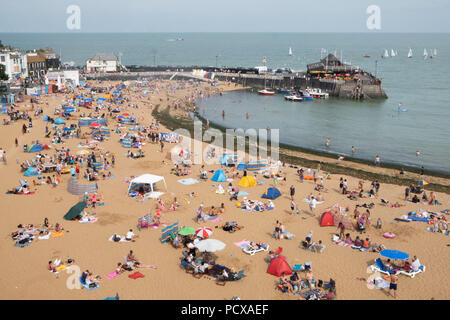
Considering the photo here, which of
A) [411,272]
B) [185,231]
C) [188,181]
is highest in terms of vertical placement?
[188,181]

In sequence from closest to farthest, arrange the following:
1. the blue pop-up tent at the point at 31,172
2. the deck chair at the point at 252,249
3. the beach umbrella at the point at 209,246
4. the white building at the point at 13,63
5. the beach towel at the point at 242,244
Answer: the beach umbrella at the point at 209,246 → the deck chair at the point at 252,249 → the beach towel at the point at 242,244 → the blue pop-up tent at the point at 31,172 → the white building at the point at 13,63

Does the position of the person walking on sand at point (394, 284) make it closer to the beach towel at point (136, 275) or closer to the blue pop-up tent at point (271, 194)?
the beach towel at point (136, 275)

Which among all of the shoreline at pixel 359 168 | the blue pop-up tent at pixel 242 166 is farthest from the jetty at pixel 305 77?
the blue pop-up tent at pixel 242 166

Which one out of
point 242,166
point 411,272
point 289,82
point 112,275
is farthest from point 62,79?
point 411,272

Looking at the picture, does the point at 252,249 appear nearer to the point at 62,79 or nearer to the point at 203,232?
the point at 203,232

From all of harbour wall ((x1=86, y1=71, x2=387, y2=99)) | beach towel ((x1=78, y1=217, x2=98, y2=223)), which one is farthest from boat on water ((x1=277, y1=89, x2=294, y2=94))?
beach towel ((x1=78, y1=217, x2=98, y2=223))
